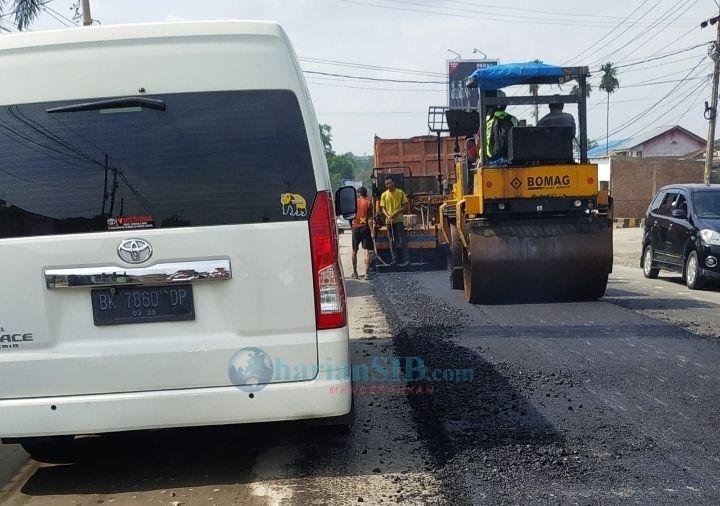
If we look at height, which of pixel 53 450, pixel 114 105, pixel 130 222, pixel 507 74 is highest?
pixel 507 74

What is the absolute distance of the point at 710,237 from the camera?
12219 mm

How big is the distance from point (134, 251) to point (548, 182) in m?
7.55

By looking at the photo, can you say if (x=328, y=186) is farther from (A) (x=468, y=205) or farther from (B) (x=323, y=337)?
(A) (x=468, y=205)

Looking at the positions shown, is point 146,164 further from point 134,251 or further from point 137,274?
point 137,274

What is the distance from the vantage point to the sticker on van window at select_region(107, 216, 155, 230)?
3943 mm

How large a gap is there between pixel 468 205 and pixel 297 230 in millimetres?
6732

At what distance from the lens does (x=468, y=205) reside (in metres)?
10.4

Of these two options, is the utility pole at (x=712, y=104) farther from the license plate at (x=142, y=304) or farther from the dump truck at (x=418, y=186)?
the license plate at (x=142, y=304)

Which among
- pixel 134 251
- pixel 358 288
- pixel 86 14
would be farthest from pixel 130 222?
pixel 86 14

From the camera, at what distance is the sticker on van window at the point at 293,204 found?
13.2ft

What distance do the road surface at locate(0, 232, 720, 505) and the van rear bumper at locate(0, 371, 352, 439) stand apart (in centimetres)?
52

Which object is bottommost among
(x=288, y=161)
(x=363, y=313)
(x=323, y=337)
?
(x=363, y=313)

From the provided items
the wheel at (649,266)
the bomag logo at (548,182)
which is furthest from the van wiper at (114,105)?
the wheel at (649,266)

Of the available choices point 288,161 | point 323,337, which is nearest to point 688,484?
point 323,337
